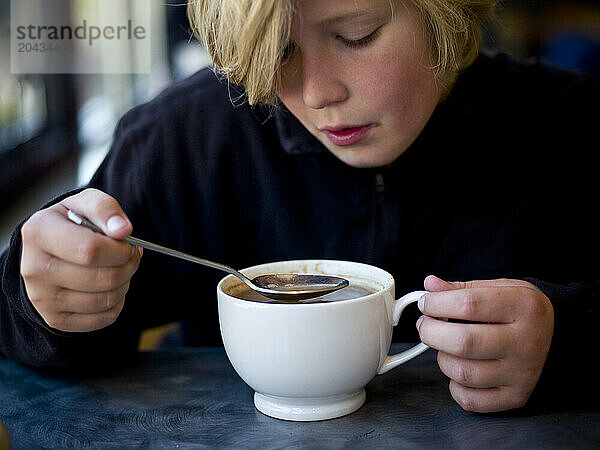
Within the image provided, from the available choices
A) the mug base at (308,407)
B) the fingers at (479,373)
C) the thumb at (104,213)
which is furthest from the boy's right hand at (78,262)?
the fingers at (479,373)

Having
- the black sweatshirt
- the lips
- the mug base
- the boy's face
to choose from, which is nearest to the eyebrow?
the boy's face

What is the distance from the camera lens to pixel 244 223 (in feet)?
3.02

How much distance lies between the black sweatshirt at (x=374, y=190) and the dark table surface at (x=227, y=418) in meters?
0.19

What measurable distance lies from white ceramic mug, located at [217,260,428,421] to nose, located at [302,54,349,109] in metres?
0.18

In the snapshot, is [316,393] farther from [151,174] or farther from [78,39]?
[78,39]

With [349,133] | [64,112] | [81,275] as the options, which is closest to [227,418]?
[81,275]

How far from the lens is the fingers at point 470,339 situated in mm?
568

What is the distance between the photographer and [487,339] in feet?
1.87

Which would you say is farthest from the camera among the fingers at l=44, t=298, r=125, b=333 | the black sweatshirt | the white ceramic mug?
the black sweatshirt

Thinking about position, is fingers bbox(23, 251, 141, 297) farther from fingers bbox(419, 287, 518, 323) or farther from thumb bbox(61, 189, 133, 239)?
fingers bbox(419, 287, 518, 323)

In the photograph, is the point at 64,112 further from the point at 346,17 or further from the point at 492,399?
the point at 492,399

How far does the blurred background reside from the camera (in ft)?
2.89

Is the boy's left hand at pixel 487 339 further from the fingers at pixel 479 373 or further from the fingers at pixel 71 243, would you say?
the fingers at pixel 71 243

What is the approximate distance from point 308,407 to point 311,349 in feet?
0.22
